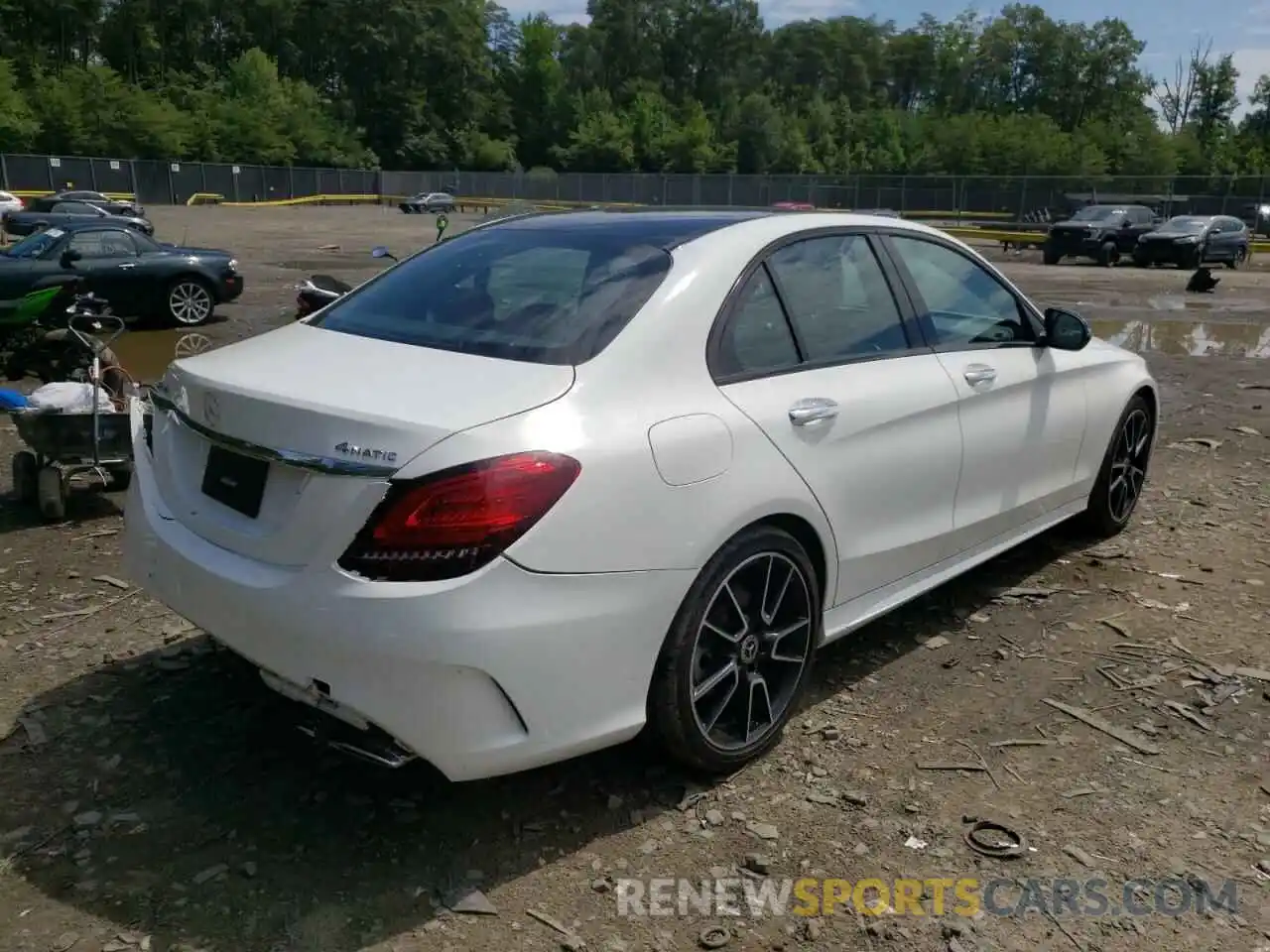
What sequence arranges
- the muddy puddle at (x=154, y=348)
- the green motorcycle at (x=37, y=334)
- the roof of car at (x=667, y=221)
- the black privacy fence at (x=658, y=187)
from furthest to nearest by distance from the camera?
1. the black privacy fence at (x=658, y=187)
2. the muddy puddle at (x=154, y=348)
3. the green motorcycle at (x=37, y=334)
4. the roof of car at (x=667, y=221)

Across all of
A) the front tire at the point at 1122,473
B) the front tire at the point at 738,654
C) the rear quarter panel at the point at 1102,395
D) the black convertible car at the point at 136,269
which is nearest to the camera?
the front tire at the point at 738,654

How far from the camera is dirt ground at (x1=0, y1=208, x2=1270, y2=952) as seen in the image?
276 centimetres

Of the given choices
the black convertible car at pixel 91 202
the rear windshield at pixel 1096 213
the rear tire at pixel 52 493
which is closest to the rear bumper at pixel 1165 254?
the rear windshield at pixel 1096 213

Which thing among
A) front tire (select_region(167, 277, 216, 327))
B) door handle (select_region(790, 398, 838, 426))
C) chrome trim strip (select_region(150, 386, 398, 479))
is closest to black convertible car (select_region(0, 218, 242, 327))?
front tire (select_region(167, 277, 216, 327))

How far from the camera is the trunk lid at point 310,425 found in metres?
2.70

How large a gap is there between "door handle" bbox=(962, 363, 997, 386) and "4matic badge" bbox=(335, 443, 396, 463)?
2403mm

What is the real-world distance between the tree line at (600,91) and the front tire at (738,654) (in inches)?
2905

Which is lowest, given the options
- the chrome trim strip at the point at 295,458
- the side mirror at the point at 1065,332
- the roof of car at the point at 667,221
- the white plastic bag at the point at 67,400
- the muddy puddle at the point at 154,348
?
the muddy puddle at the point at 154,348

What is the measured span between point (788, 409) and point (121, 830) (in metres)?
2.25

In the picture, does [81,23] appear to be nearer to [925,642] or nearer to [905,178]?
[905,178]

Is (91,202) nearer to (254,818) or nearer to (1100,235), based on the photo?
(1100,235)

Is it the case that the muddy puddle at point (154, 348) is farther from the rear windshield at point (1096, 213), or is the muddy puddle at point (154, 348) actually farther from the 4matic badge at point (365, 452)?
the rear windshield at point (1096, 213)

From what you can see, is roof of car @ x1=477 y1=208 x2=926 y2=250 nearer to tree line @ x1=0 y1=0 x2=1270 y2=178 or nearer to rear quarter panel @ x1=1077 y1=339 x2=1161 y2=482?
rear quarter panel @ x1=1077 y1=339 x2=1161 y2=482

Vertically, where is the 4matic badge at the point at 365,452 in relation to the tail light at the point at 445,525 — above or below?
above
